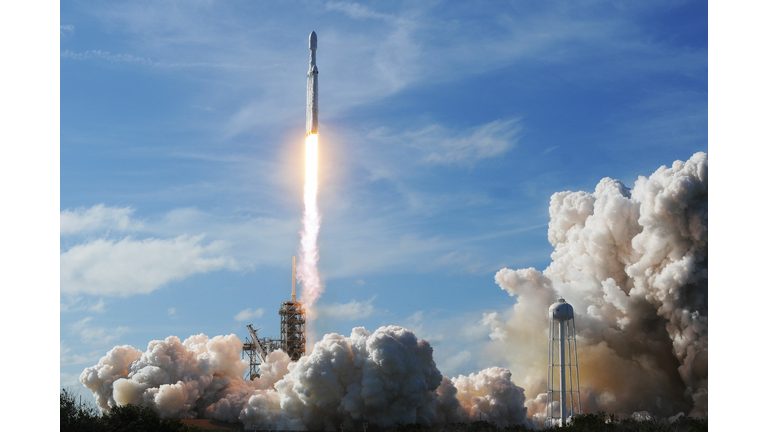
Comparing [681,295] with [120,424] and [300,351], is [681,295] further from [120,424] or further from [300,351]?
[120,424]

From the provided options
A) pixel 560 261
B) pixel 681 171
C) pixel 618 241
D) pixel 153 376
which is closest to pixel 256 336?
pixel 153 376

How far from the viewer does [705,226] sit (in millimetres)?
62344

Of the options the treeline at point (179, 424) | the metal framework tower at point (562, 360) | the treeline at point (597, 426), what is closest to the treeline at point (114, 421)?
the treeline at point (179, 424)

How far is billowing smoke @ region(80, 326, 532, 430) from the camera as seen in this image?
60.8m

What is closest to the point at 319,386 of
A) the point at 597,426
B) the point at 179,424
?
the point at 179,424

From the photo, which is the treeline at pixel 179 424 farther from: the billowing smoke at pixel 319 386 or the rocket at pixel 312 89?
the rocket at pixel 312 89

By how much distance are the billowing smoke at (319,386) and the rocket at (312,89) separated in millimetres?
17489

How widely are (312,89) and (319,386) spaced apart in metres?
24.3

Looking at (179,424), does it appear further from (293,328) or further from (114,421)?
(293,328)

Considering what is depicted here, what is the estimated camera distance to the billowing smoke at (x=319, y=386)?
6078cm

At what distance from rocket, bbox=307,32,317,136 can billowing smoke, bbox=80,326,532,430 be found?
1749cm

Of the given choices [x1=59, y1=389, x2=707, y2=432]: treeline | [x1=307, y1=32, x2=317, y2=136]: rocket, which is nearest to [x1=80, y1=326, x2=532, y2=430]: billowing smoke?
[x1=59, y1=389, x2=707, y2=432]: treeline

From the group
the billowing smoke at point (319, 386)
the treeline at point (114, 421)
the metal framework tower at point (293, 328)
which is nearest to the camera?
the treeline at point (114, 421)

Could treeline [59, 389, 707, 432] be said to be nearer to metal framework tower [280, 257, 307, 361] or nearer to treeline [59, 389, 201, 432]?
treeline [59, 389, 201, 432]
